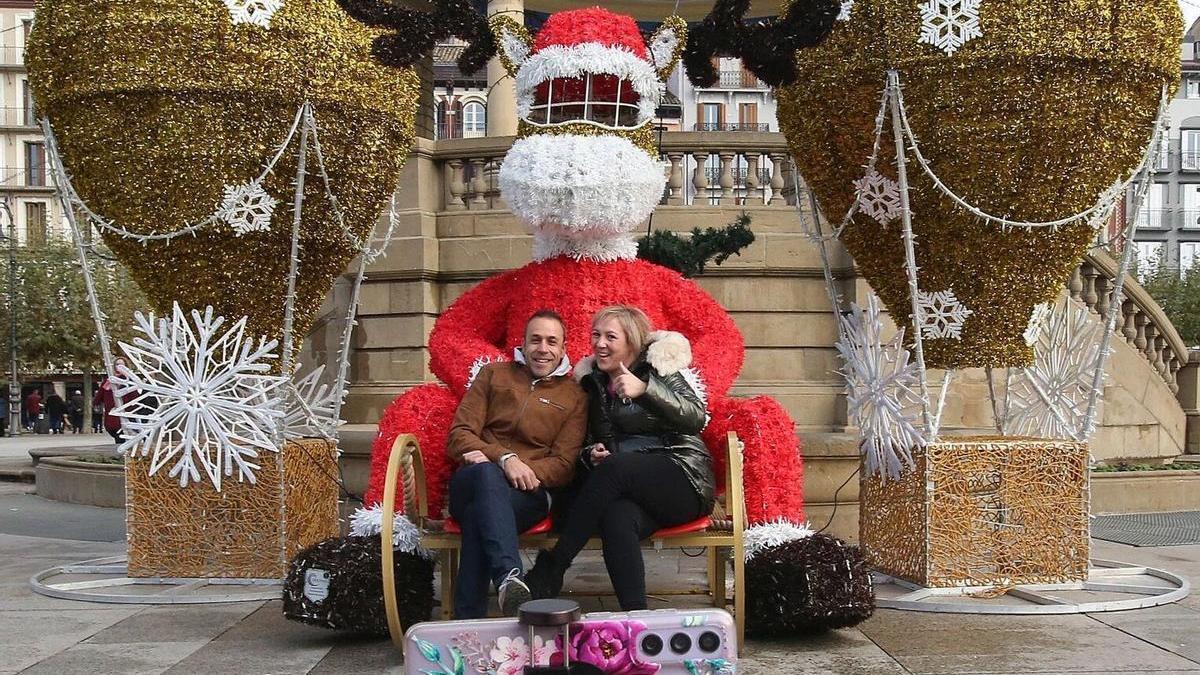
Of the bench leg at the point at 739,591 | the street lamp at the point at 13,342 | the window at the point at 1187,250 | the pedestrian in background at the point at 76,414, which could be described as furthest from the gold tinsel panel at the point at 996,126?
the window at the point at 1187,250

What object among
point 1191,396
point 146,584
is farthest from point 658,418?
point 1191,396

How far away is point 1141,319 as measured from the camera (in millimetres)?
13031

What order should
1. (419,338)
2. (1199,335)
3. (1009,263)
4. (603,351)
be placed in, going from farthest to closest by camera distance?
(1199,335) → (419,338) → (1009,263) → (603,351)

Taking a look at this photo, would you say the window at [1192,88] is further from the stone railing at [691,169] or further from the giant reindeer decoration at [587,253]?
the giant reindeer decoration at [587,253]

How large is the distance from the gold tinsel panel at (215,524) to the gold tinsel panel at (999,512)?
9.76 feet

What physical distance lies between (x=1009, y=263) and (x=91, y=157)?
4.34m

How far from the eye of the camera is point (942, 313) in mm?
5938

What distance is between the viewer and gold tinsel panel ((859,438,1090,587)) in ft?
18.8

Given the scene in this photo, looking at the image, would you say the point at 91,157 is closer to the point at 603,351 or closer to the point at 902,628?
the point at 603,351

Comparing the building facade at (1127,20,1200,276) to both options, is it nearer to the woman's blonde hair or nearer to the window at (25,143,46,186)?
the window at (25,143,46,186)

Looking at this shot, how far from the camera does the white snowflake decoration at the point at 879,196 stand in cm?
588

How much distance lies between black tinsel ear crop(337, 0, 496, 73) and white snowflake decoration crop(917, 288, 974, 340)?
236 cm

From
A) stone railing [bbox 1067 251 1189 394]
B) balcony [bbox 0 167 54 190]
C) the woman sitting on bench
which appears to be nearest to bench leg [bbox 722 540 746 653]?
the woman sitting on bench

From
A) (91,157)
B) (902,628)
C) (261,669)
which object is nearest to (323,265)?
(91,157)
